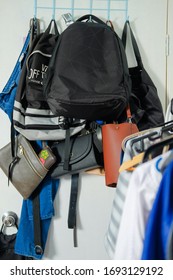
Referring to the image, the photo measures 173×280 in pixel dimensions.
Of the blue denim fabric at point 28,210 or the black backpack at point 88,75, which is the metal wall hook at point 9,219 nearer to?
the blue denim fabric at point 28,210

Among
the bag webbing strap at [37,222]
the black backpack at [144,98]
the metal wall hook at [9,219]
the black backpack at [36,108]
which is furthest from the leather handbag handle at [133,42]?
the metal wall hook at [9,219]

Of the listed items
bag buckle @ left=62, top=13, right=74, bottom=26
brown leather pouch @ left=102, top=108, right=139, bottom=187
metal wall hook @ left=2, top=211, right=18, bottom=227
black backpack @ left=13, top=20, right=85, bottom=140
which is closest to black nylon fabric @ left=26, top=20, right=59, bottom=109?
black backpack @ left=13, top=20, right=85, bottom=140

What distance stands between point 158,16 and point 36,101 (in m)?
0.63

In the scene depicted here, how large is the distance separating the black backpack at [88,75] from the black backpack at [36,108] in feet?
0.21

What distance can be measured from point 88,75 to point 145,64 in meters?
0.33

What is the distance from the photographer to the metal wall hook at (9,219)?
1214 millimetres

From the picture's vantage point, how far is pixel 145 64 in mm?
1211

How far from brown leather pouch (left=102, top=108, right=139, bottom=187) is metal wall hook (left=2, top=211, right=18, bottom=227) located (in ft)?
1.54

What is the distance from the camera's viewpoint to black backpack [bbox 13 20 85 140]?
1.06 meters

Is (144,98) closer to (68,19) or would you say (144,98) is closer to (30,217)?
(68,19)

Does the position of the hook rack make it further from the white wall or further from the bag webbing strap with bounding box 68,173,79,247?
the bag webbing strap with bounding box 68,173,79,247

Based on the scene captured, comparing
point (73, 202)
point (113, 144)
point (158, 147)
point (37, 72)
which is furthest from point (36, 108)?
point (158, 147)
